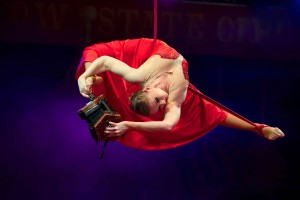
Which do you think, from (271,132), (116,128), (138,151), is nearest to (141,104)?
(116,128)

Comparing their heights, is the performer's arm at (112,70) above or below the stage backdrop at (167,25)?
above

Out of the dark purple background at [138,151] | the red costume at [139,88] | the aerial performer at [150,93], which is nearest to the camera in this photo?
the aerial performer at [150,93]

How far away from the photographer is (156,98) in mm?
2076

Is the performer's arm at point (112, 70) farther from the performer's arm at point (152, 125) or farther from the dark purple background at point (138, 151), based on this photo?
the dark purple background at point (138, 151)

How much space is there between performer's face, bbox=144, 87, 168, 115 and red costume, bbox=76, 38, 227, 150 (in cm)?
24

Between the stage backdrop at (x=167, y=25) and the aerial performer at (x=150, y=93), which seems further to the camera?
the stage backdrop at (x=167, y=25)

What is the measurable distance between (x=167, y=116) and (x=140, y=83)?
20 cm

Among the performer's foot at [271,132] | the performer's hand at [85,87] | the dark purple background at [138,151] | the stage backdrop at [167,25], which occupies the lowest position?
the dark purple background at [138,151]

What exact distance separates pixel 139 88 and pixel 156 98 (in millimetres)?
307

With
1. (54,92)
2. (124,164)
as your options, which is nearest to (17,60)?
(54,92)

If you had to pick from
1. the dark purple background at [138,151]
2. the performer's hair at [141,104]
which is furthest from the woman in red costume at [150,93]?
the dark purple background at [138,151]

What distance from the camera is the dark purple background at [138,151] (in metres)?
3.45

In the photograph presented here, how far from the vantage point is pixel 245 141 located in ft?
11.9

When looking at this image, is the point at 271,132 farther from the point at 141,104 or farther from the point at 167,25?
the point at 167,25
